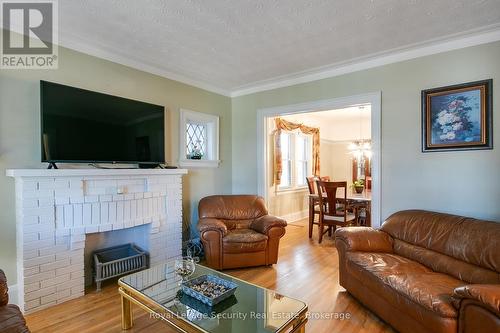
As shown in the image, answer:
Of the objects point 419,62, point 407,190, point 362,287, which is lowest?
point 362,287

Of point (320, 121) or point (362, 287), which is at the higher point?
point (320, 121)

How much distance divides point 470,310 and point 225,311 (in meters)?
1.45

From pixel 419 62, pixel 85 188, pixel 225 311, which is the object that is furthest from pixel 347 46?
pixel 85 188

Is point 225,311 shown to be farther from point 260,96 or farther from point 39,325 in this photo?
point 260,96

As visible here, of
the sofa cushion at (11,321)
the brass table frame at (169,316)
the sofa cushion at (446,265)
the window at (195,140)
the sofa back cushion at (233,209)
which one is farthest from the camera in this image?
the window at (195,140)

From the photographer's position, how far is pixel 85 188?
2.64 m

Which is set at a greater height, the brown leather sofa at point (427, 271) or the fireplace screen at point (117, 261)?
the brown leather sofa at point (427, 271)

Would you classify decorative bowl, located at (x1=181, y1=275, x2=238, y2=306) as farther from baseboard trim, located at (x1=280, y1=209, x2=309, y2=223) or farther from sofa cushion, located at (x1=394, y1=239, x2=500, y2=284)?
baseboard trim, located at (x1=280, y1=209, x2=309, y2=223)

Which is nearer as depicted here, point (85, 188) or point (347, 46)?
point (85, 188)

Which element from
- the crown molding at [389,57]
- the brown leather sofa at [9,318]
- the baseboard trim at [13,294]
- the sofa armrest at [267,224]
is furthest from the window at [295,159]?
the brown leather sofa at [9,318]

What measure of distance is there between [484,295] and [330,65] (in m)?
2.88

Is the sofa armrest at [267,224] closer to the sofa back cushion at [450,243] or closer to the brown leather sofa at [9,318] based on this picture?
the sofa back cushion at [450,243]

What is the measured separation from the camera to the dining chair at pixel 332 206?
13.7 feet

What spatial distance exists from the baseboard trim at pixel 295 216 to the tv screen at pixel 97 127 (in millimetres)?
3273
